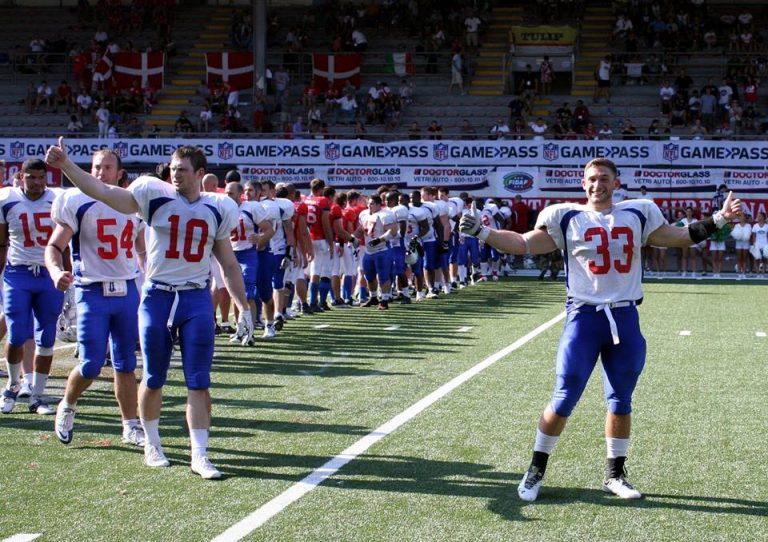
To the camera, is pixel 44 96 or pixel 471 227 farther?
pixel 44 96

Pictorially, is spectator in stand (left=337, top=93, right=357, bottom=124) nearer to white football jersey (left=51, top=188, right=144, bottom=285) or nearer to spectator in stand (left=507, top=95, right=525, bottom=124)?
spectator in stand (left=507, top=95, right=525, bottom=124)

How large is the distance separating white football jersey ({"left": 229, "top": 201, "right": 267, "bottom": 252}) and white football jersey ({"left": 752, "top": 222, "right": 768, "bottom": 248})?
51.6 ft

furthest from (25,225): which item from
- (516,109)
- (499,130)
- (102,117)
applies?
(102,117)

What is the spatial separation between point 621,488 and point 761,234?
844 inches

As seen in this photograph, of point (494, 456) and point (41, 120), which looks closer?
point (494, 456)

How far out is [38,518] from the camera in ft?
18.1

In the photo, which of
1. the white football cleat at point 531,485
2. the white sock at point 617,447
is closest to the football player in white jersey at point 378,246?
the white sock at point 617,447

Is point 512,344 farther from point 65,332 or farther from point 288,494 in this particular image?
point 288,494

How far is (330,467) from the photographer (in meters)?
6.66

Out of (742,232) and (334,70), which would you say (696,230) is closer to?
(742,232)

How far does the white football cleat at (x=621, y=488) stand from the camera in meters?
5.96

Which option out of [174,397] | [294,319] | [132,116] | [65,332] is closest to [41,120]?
[132,116]

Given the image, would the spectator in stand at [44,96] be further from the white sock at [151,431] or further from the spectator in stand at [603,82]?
the white sock at [151,431]

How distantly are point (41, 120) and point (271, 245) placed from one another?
22.1m
